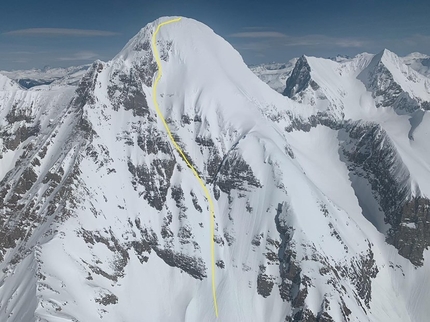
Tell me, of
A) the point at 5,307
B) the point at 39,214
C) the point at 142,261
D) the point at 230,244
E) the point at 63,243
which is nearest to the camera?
the point at 5,307

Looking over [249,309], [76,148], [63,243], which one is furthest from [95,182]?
[249,309]

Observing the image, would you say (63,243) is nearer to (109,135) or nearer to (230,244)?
(109,135)

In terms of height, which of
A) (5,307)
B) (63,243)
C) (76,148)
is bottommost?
(5,307)

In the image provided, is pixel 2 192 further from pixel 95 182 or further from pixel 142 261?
pixel 142 261

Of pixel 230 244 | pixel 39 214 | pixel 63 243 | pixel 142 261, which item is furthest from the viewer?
pixel 230 244

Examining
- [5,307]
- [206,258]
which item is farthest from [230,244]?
[5,307]

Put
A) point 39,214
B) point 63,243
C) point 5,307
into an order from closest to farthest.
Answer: point 5,307
point 63,243
point 39,214

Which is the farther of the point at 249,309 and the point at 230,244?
the point at 230,244

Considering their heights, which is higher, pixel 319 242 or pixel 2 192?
pixel 2 192

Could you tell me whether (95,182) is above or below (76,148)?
below
